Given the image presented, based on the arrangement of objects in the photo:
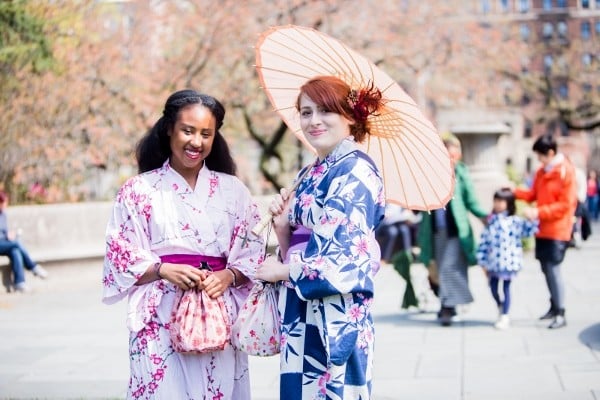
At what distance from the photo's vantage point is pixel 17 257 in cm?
1049

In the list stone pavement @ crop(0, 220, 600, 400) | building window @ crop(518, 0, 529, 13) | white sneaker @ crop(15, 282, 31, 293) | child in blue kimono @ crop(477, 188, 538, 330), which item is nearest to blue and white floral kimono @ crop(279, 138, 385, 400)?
stone pavement @ crop(0, 220, 600, 400)

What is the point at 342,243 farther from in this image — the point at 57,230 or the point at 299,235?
the point at 57,230

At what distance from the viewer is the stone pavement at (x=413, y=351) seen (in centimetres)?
570

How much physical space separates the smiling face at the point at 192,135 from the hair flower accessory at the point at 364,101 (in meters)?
0.66

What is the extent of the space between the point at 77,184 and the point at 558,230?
9.26m

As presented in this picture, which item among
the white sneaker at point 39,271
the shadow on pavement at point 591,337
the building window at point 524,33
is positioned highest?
the building window at point 524,33

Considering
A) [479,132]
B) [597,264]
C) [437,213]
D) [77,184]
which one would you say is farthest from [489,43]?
[437,213]

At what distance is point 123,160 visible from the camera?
1520 cm

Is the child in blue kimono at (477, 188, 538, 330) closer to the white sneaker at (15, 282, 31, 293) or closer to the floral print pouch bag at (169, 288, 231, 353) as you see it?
the floral print pouch bag at (169, 288, 231, 353)

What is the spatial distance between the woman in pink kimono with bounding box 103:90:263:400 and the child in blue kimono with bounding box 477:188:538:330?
4.50 meters

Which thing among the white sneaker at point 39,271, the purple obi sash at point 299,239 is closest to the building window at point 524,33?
the white sneaker at point 39,271

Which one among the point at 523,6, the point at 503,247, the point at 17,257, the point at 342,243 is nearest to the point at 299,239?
the point at 342,243

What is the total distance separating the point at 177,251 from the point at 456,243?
16.2 feet

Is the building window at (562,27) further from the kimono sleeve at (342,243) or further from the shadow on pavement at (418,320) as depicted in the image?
the kimono sleeve at (342,243)
